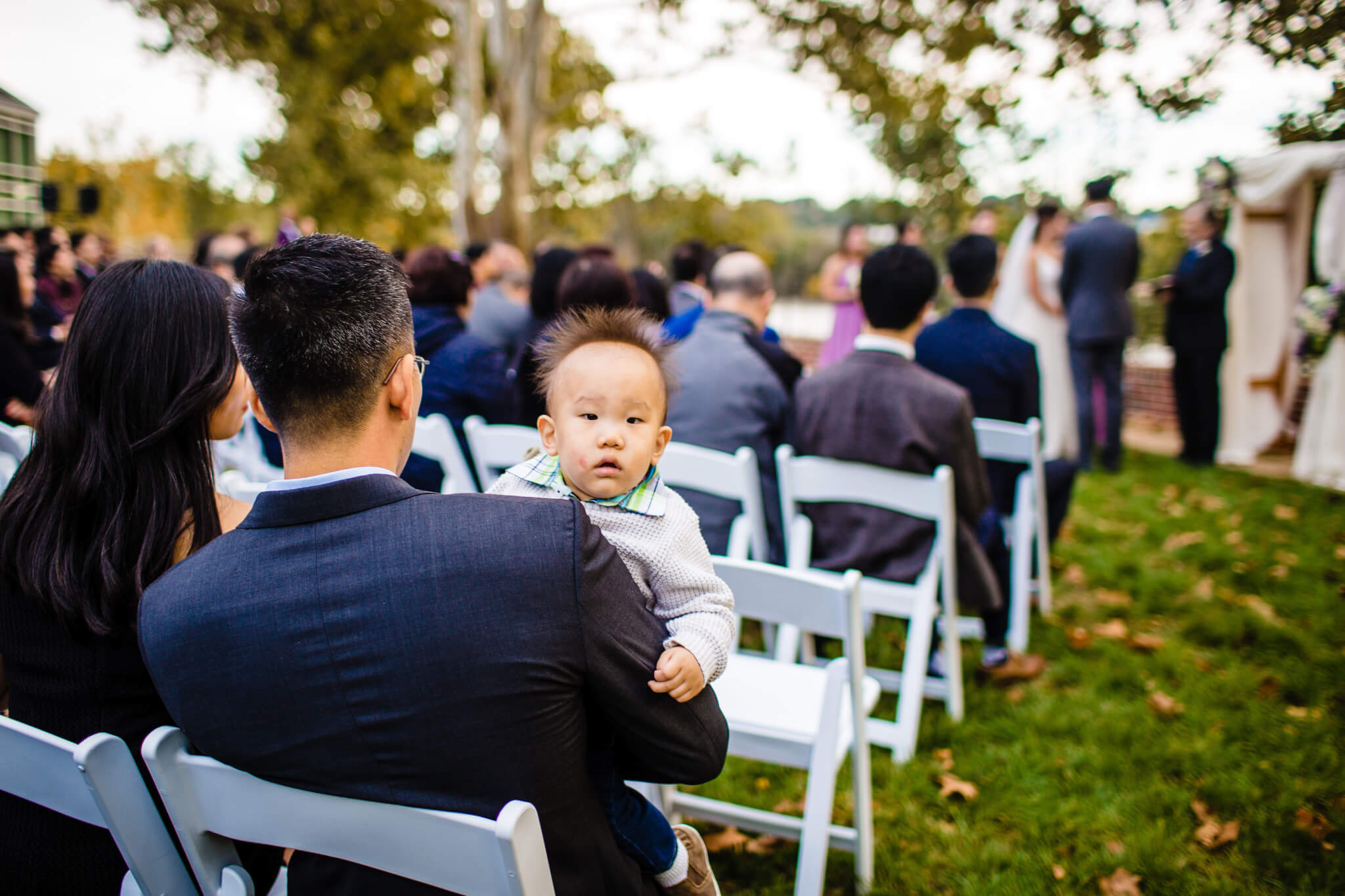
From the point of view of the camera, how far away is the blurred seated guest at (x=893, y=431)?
11.0 ft

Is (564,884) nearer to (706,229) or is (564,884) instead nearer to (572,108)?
(572,108)

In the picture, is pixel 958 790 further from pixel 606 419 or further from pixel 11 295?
pixel 11 295

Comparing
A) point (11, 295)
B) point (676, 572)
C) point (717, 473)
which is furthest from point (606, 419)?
point (11, 295)

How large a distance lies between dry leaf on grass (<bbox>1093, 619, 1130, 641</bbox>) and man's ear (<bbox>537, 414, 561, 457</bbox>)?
363 centimetres

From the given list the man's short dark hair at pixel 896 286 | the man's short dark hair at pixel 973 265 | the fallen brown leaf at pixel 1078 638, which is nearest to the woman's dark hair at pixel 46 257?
the man's short dark hair at pixel 896 286

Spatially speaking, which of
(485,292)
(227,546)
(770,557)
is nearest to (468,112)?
(485,292)

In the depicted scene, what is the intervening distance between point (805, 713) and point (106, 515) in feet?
5.79

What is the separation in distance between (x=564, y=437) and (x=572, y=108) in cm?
2060

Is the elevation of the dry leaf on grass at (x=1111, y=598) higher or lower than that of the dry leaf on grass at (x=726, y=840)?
higher

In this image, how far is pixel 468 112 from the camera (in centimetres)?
1274

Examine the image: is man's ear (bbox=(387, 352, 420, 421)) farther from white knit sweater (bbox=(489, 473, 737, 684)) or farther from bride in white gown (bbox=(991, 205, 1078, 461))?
bride in white gown (bbox=(991, 205, 1078, 461))

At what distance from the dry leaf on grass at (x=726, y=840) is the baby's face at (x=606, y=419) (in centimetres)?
170

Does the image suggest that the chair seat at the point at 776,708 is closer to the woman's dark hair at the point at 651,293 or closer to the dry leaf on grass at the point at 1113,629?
the dry leaf on grass at the point at 1113,629

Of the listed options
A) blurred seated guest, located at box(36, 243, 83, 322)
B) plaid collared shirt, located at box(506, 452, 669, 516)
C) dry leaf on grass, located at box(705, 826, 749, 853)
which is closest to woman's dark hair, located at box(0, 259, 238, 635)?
plaid collared shirt, located at box(506, 452, 669, 516)
